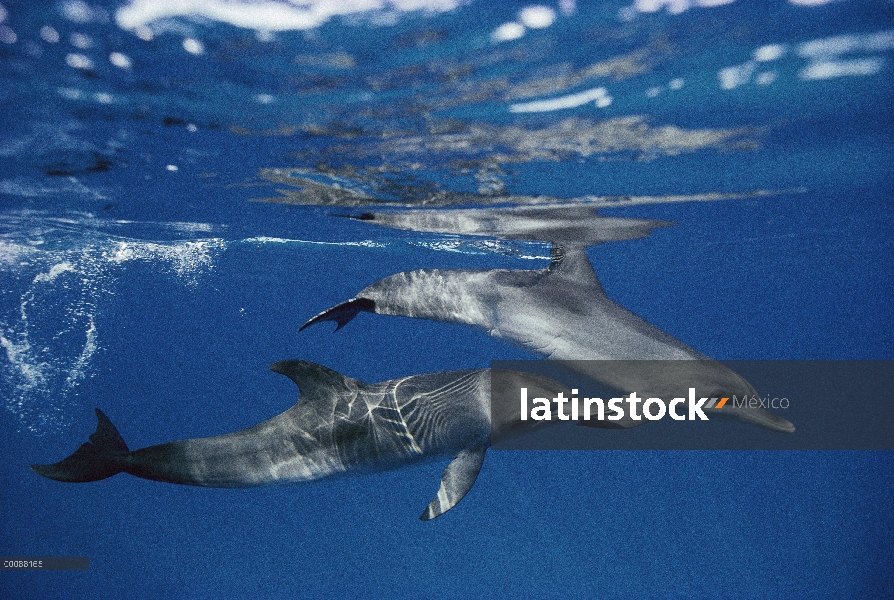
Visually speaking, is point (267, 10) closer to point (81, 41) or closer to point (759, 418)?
point (81, 41)

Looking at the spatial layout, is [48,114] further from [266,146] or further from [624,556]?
[624,556]

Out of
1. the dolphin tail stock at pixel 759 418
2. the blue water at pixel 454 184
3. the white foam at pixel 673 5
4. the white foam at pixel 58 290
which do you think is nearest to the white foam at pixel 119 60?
the blue water at pixel 454 184

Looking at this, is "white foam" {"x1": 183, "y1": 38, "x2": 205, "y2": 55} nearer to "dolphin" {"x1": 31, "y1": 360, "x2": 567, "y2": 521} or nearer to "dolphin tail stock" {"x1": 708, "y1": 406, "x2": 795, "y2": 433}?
"dolphin" {"x1": 31, "y1": 360, "x2": 567, "y2": 521}

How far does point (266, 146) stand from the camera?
9234mm

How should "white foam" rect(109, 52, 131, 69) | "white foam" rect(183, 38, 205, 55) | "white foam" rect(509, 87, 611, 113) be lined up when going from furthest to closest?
"white foam" rect(509, 87, 611, 113) → "white foam" rect(109, 52, 131, 69) → "white foam" rect(183, 38, 205, 55)

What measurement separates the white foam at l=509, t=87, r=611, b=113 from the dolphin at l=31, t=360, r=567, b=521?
390 cm

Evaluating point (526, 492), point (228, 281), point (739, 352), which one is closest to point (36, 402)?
point (228, 281)

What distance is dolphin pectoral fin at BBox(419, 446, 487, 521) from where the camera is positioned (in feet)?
19.1

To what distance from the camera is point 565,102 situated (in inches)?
285

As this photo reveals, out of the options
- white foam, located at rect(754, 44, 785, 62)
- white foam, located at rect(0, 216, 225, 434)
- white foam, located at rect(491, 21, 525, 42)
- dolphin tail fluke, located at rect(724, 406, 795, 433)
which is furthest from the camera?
white foam, located at rect(0, 216, 225, 434)

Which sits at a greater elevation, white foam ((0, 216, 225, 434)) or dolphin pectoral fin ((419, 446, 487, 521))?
white foam ((0, 216, 225, 434))

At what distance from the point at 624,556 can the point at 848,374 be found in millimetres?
17678

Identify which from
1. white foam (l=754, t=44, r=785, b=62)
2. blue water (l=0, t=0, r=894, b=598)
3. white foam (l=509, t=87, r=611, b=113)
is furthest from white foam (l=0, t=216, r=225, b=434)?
white foam (l=754, t=44, r=785, b=62)

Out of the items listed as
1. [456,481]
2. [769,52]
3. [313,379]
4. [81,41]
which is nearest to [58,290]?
[81,41]
